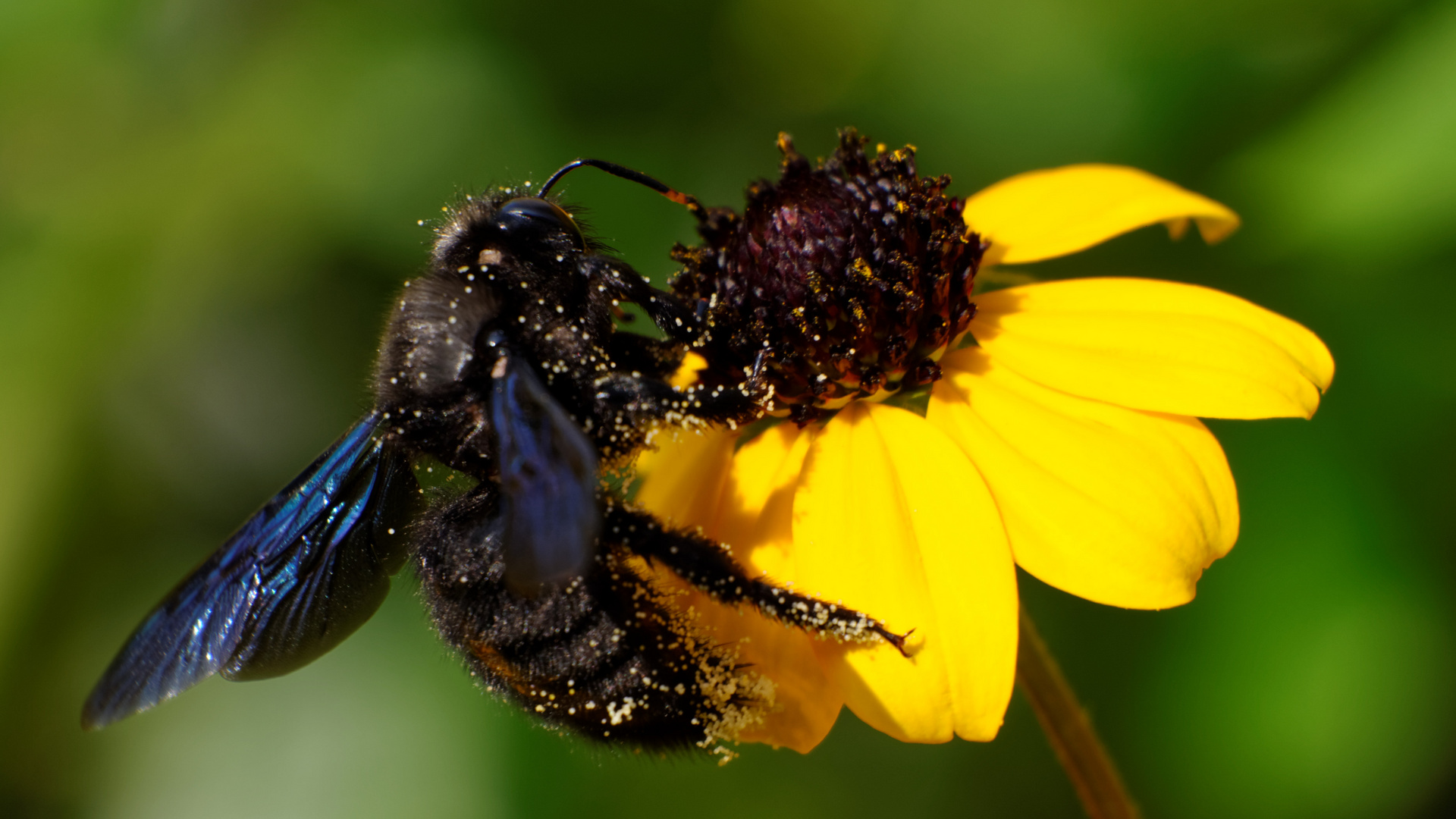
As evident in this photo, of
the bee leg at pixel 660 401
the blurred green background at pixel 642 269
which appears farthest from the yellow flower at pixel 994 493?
the blurred green background at pixel 642 269

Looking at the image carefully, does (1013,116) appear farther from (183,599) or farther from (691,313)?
(183,599)

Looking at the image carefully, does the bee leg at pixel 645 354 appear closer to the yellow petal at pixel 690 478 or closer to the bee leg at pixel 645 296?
the bee leg at pixel 645 296

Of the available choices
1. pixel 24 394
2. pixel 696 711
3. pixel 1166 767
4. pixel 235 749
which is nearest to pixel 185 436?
pixel 24 394

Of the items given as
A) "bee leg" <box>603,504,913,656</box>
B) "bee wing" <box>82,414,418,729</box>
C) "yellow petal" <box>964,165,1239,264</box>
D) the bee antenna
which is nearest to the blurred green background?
"yellow petal" <box>964,165,1239,264</box>

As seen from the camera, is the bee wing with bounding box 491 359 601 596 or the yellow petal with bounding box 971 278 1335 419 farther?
the yellow petal with bounding box 971 278 1335 419

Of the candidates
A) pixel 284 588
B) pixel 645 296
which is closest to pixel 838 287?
pixel 645 296

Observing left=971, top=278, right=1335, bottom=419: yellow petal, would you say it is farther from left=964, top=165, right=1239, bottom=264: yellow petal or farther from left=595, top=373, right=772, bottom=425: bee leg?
left=595, top=373, right=772, bottom=425: bee leg
